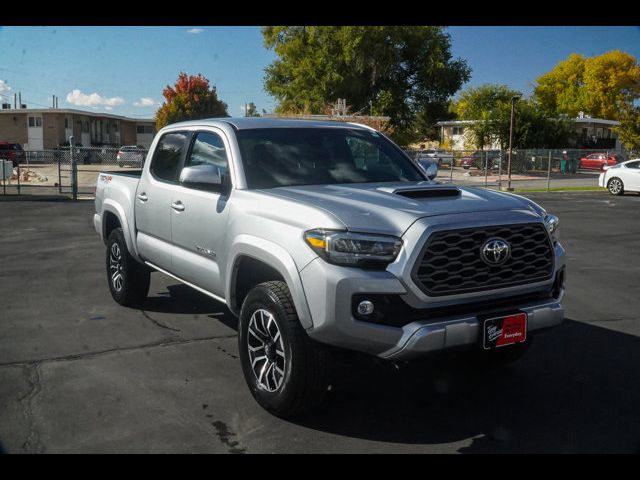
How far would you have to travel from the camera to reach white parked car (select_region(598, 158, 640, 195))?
2466cm

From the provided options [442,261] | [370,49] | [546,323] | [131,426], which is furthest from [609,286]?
[370,49]

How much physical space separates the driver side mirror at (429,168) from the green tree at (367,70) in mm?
41423

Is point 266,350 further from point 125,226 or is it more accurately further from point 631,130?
point 631,130

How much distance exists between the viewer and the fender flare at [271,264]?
3.70 meters

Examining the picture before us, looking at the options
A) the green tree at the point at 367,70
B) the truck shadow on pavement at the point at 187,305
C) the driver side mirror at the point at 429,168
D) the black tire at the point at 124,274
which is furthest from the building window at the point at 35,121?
the driver side mirror at the point at 429,168

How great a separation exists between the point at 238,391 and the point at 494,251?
6.59 ft

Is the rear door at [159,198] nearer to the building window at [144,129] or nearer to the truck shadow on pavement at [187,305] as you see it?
the truck shadow on pavement at [187,305]

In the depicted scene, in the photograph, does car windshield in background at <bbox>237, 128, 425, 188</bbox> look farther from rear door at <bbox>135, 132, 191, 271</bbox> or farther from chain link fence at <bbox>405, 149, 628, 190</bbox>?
chain link fence at <bbox>405, 149, 628, 190</bbox>

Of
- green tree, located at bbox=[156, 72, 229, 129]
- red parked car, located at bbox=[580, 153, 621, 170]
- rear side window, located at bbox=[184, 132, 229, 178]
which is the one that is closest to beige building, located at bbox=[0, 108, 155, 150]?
green tree, located at bbox=[156, 72, 229, 129]

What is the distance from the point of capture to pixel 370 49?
4862cm

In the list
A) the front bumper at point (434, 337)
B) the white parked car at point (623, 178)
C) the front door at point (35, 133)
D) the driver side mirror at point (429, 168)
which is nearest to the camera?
the front bumper at point (434, 337)

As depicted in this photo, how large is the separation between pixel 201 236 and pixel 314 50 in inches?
1871

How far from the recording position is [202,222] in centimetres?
493
